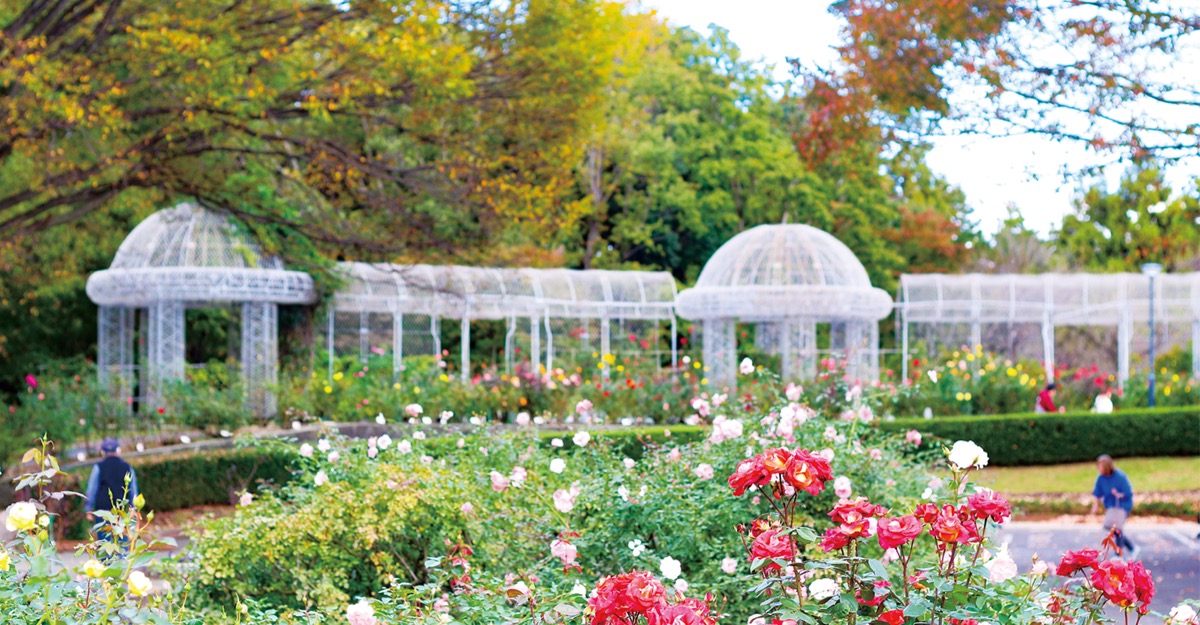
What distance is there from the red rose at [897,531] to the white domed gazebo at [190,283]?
45.2ft

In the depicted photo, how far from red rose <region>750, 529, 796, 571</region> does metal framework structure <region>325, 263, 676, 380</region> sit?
13.0 metres

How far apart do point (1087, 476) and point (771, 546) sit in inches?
517

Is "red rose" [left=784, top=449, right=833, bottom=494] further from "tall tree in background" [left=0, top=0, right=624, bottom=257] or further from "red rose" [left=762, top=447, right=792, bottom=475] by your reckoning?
"tall tree in background" [left=0, top=0, right=624, bottom=257]

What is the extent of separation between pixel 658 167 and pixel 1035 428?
12914 mm

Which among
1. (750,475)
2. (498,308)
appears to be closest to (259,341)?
(498,308)

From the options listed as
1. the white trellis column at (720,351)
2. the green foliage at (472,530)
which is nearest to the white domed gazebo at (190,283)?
the white trellis column at (720,351)

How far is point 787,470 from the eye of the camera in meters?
2.43

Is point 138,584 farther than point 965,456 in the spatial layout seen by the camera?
No

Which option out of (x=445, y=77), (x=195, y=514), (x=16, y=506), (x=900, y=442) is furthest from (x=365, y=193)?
(x=16, y=506)

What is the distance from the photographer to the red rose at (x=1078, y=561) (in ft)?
8.61

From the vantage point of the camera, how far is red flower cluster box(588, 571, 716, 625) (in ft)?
6.91

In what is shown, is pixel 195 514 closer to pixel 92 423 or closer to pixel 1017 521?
pixel 92 423

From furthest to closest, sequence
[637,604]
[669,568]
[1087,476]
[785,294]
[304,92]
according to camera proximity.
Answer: [785,294], [1087,476], [304,92], [669,568], [637,604]

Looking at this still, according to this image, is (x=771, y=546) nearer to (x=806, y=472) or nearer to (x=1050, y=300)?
(x=806, y=472)
